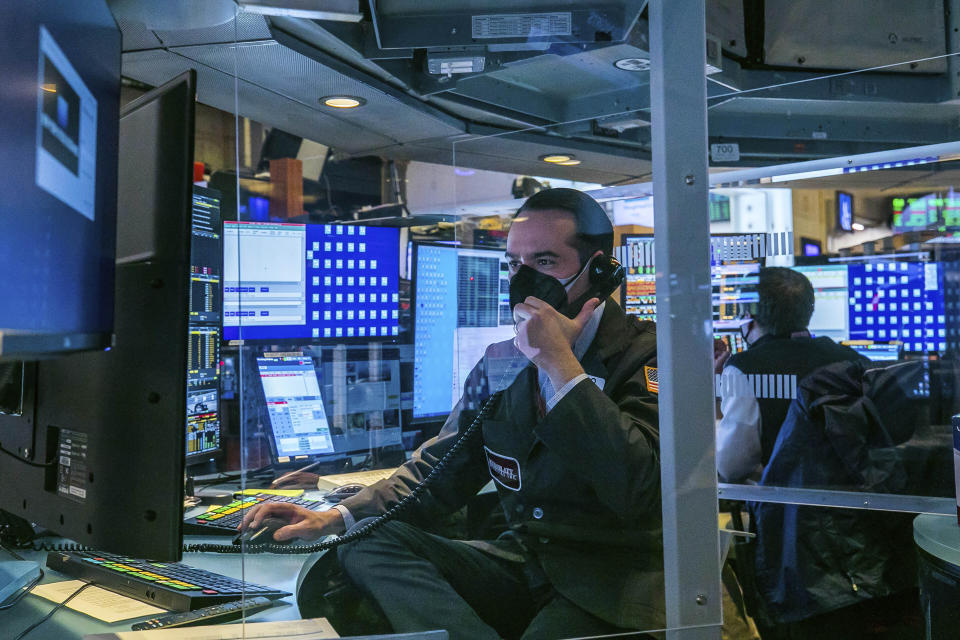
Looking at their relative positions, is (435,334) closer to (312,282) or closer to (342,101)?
(312,282)

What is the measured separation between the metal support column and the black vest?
45.7 inches

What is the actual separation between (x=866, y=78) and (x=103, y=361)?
1.81m

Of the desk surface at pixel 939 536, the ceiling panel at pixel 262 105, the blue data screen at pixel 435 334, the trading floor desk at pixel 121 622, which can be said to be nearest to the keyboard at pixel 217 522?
the trading floor desk at pixel 121 622

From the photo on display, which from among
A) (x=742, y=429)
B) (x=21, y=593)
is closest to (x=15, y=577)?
(x=21, y=593)

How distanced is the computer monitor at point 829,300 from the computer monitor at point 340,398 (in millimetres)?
1385

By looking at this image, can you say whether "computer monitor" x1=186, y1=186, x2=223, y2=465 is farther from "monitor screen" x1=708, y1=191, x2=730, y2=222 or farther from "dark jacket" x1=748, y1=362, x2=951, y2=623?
"dark jacket" x1=748, y1=362, x2=951, y2=623

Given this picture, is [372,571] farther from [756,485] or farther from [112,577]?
[756,485]

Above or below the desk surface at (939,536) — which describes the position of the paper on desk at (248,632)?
above

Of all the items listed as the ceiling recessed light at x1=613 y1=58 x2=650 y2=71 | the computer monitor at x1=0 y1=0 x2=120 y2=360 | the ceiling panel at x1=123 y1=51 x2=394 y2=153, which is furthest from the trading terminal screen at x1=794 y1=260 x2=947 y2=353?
the computer monitor at x1=0 y1=0 x2=120 y2=360

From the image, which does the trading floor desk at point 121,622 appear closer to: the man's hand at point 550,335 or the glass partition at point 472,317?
the glass partition at point 472,317

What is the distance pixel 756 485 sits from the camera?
178cm

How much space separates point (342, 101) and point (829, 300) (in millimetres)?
1500

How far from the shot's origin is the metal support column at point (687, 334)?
0.86m

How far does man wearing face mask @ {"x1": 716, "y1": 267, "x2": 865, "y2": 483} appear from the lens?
189cm
